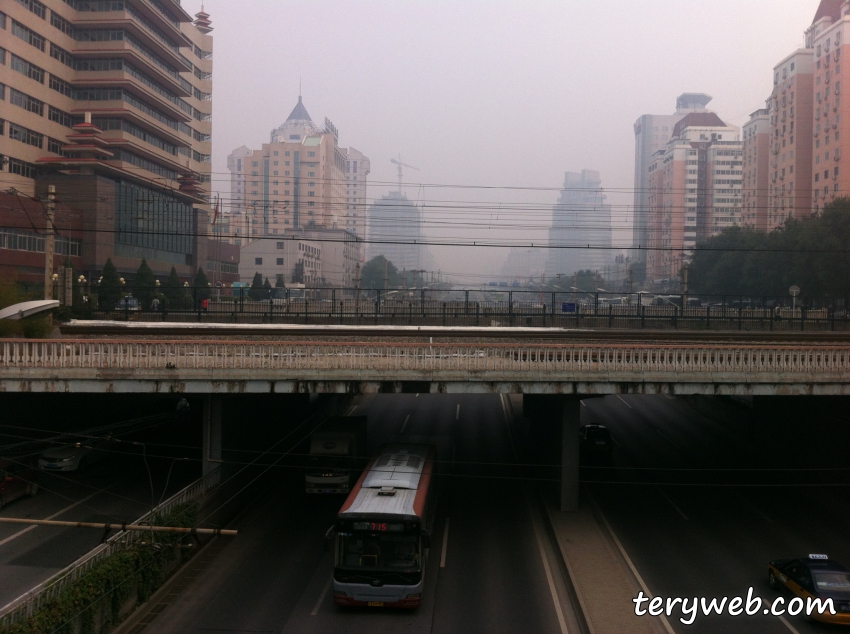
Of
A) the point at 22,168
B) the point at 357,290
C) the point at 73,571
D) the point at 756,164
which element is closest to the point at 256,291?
the point at 22,168

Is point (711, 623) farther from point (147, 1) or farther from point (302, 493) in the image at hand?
point (147, 1)

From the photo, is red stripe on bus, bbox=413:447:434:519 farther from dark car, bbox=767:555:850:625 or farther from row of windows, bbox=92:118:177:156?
row of windows, bbox=92:118:177:156

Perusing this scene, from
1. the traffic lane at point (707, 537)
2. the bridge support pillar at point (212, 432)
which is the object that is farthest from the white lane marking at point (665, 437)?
the bridge support pillar at point (212, 432)

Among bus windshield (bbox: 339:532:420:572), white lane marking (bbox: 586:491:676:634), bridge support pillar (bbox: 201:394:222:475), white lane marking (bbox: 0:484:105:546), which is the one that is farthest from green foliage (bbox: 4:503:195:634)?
white lane marking (bbox: 586:491:676:634)

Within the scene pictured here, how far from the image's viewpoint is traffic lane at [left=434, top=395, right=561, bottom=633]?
1492 cm

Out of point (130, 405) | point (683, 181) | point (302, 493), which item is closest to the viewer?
point (302, 493)

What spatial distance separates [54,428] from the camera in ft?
79.8

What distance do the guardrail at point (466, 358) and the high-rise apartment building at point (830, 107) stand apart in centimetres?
6146

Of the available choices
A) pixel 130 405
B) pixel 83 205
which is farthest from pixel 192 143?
pixel 130 405

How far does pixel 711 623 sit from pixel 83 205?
182 ft

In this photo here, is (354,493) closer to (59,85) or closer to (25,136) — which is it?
(25,136)

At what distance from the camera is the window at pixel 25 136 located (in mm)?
55175

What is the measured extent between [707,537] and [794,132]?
81973 millimetres

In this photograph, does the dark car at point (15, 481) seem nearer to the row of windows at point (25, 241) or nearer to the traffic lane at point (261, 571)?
the traffic lane at point (261, 571)
